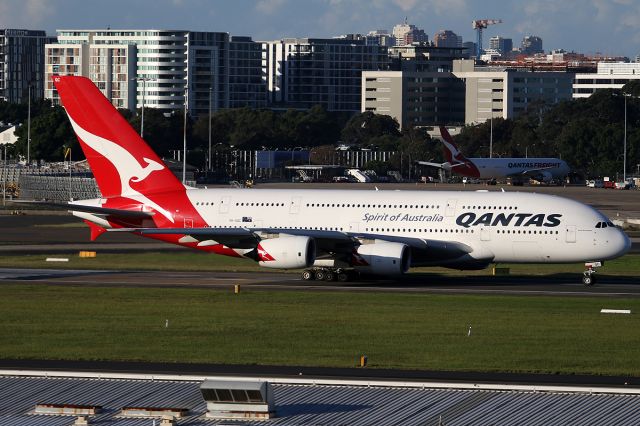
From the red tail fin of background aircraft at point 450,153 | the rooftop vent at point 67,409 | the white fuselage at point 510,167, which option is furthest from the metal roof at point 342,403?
the white fuselage at point 510,167

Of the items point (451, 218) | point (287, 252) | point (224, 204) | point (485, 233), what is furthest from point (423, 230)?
point (224, 204)

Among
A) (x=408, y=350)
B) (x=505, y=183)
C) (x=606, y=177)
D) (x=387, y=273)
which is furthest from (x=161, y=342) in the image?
(x=606, y=177)

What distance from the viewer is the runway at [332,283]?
170 ft

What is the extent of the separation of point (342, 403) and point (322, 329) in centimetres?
1530

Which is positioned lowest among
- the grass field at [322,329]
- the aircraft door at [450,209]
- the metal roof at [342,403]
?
the grass field at [322,329]

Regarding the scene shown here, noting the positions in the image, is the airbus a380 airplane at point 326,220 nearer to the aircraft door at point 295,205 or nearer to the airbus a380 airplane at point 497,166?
the aircraft door at point 295,205

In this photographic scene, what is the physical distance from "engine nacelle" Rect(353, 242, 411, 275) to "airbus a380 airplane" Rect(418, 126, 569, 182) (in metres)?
109

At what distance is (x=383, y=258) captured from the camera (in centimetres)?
5272

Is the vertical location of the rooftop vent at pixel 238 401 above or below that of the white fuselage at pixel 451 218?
below

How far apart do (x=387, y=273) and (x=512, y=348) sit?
17136mm

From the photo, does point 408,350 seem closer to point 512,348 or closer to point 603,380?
point 512,348

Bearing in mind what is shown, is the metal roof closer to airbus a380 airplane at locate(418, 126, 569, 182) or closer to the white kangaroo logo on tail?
the white kangaroo logo on tail

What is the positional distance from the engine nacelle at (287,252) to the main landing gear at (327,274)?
219 cm

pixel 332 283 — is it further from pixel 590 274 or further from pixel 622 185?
pixel 622 185
